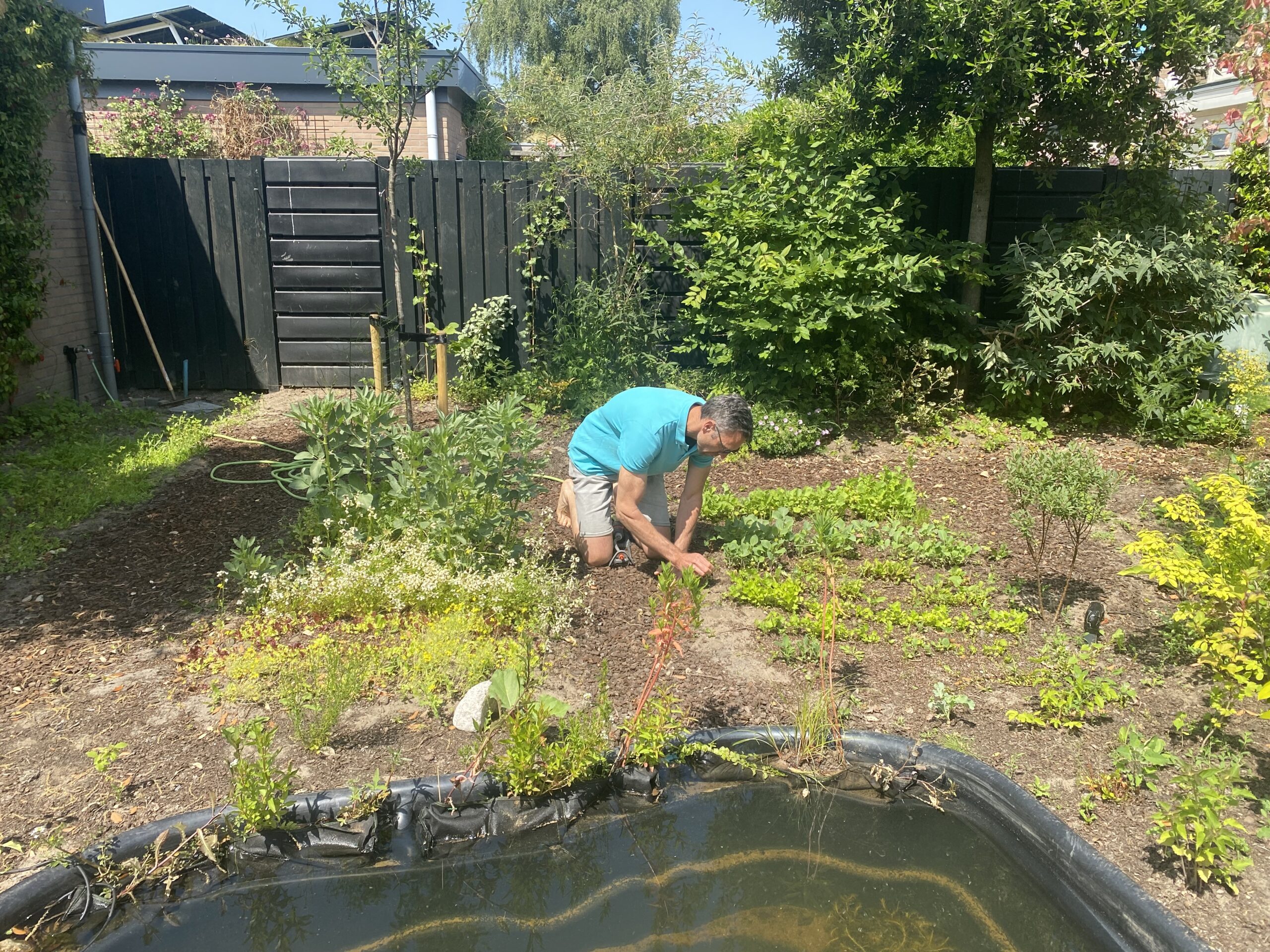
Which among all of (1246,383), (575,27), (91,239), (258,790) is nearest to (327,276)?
(91,239)

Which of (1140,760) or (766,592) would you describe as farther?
(766,592)

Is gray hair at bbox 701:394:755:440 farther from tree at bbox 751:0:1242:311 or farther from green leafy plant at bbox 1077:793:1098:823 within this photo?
tree at bbox 751:0:1242:311

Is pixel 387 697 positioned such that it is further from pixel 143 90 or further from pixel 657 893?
pixel 143 90

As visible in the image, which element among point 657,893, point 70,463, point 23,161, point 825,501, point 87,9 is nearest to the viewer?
point 657,893

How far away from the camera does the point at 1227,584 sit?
3225 mm

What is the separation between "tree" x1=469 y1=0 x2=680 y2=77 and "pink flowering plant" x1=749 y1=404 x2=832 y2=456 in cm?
3105

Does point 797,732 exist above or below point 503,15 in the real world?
below

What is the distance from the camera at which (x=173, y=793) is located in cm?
304

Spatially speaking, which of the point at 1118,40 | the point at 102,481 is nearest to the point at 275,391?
the point at 102,481

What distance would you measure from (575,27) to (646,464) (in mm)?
35240

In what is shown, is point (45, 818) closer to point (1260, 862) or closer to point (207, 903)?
point (207, 903)

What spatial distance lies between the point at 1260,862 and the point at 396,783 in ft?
8.71

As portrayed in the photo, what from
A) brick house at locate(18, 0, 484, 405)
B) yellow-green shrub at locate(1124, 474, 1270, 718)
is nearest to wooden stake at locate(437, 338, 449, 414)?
brick house at locate(18, 0, 484, 405)

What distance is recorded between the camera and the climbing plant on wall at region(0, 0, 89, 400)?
6.82 meters
